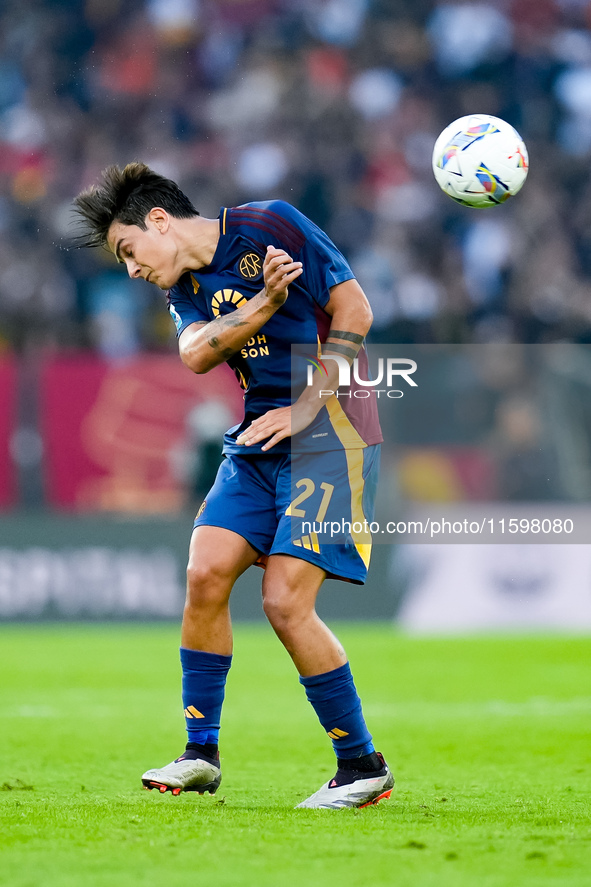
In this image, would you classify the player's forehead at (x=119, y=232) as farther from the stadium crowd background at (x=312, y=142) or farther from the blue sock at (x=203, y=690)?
the stadium crowd background at (x=312, y=142)

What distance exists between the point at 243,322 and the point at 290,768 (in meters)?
1.92

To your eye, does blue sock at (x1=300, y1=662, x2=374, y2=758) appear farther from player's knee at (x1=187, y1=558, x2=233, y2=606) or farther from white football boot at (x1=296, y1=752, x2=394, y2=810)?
player's knee at (x1=187, y1=558, x2=233, y2=606)

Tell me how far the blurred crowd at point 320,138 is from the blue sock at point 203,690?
689 centimetres

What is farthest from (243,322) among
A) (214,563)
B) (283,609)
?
(283,609)

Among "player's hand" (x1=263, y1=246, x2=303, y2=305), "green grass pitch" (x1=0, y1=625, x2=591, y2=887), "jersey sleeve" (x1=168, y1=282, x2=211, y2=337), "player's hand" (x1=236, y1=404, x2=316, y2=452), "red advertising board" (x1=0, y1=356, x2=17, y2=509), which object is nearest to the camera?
"green grass pitch" (x1=0, y1=625, x2=591, y2=887)

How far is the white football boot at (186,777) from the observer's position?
383cm

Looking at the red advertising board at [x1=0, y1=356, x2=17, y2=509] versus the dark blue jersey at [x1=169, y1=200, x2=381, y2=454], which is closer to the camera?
the dark blue jersey at [x1=169, y1=200, x2=381, y2=454]

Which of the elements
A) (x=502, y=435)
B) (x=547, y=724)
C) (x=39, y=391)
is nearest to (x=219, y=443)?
(x=39, y=391)

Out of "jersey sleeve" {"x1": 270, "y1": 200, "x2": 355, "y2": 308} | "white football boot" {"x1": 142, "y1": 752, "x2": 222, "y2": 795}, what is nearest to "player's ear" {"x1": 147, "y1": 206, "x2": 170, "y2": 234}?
"jersey sleeve" {"x1": 270, "y1": 200, "x2": 355, "y2": 308}

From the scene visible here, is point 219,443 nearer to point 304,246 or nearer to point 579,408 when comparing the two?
point 579,408

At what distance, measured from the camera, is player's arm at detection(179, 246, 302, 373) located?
145 inches

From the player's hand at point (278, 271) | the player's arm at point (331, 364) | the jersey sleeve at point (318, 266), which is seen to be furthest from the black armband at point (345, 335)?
the player's hand at point (278, 271)

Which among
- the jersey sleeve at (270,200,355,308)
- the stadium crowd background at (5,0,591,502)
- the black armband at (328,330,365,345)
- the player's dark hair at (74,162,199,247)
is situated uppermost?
the stadium crowd background at (5,0,591,502)

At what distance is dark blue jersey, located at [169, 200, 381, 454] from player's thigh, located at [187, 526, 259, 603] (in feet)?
1.04
